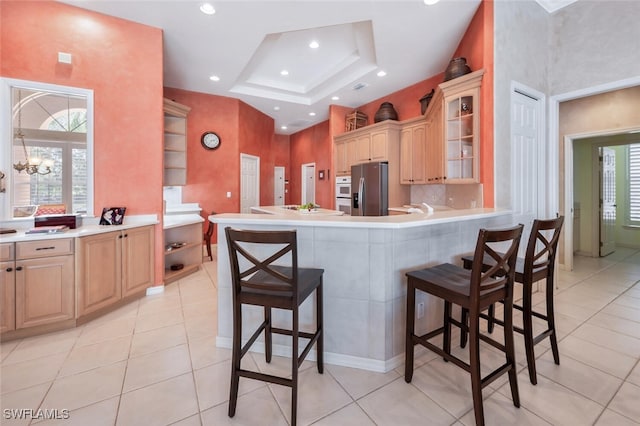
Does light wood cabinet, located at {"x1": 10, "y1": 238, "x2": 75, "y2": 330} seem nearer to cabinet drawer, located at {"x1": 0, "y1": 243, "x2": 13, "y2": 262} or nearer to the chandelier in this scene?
cabinet drawer, located at {"x1": 0, "y1": 243, "x2": 13, "y2": 262}

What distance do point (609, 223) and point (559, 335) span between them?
4.44 metres

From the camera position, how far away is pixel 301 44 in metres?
4.12

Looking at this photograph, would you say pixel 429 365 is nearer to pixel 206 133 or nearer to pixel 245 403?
pixel 245 403

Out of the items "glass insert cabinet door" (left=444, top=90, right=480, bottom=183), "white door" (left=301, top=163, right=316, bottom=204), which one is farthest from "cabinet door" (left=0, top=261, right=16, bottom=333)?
"white door" (left=301, top=163, right=316, bottom=204)

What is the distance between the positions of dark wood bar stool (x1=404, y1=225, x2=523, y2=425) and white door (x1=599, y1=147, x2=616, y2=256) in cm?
514

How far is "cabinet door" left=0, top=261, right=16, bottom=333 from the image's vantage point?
2.18m

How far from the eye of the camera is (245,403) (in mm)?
1600

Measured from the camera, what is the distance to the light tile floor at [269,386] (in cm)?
150

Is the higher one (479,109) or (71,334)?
(479,109)

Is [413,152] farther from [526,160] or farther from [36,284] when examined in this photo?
[36,284]

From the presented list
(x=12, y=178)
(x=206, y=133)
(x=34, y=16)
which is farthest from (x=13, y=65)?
(x=206, y=133)

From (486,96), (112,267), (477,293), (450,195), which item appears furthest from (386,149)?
(112,267)

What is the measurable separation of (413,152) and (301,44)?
8.28 feet

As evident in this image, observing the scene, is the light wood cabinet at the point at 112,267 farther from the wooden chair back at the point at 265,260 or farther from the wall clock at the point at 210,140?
the wall clock at the point at 210,140
